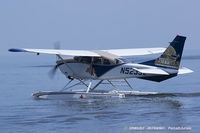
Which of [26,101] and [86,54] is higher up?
[86,54]

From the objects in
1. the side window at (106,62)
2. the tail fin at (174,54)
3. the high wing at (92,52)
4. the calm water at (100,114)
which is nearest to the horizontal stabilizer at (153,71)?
the tail fin at (174,54)

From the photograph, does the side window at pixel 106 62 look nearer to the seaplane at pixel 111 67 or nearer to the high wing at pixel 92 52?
the seaplane at pixel 111 67

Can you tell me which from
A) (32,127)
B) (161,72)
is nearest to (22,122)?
(32,127)

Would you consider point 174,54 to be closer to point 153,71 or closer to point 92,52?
point 153,71

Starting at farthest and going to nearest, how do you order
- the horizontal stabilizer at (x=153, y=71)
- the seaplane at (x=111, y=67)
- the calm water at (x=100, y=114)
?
the seaplane at (x=111, y=67) → the horizontal stabilizer at (x=153, y=71) → the calm water at (x=100, y=114)

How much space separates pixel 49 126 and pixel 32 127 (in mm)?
409

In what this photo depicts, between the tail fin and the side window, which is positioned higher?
the tail fin

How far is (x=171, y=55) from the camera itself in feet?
72.3

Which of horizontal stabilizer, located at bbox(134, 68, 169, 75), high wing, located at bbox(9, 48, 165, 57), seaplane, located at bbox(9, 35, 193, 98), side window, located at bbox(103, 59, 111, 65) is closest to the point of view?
horizontal stabilizer, located at bbox(134, 68, 169, 75)

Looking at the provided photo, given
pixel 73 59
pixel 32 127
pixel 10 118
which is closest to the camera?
pixel 32 127

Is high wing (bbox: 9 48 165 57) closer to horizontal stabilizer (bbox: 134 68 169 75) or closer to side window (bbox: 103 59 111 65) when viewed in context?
side window (bbox: 103 59 111 65)

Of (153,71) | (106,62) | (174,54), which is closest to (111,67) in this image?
(106,62)

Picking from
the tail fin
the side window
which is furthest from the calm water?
the side window

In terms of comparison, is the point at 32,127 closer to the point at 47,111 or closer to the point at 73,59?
the point at 47,111
